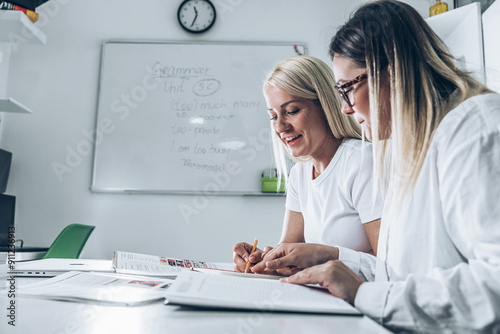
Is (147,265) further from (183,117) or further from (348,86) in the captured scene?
(183,117)

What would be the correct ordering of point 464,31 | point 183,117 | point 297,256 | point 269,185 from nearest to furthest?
point 297,256 → point 464,31 → point 269,185 → point 183,117

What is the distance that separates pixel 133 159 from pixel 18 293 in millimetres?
1928

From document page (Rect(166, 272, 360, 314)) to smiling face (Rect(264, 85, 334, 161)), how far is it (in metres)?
0.66

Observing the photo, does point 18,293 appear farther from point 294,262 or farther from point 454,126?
point 454,126

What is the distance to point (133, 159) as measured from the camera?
249 cm

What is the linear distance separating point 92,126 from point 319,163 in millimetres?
1777

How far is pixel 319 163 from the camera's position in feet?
4.33

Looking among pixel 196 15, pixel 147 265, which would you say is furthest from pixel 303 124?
pixel 196 15

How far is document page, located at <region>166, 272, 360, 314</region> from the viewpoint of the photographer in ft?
1.70

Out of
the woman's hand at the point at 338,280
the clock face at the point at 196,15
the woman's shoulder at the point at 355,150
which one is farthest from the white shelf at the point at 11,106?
the woman's hand at the point at 338,280

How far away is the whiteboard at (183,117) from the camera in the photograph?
2475 mm

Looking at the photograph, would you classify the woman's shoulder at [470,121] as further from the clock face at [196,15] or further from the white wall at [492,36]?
the clock face at [196,15]

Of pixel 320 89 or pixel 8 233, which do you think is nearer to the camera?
pixel 320 89

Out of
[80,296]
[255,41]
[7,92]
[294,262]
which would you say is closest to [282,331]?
[80,296]
